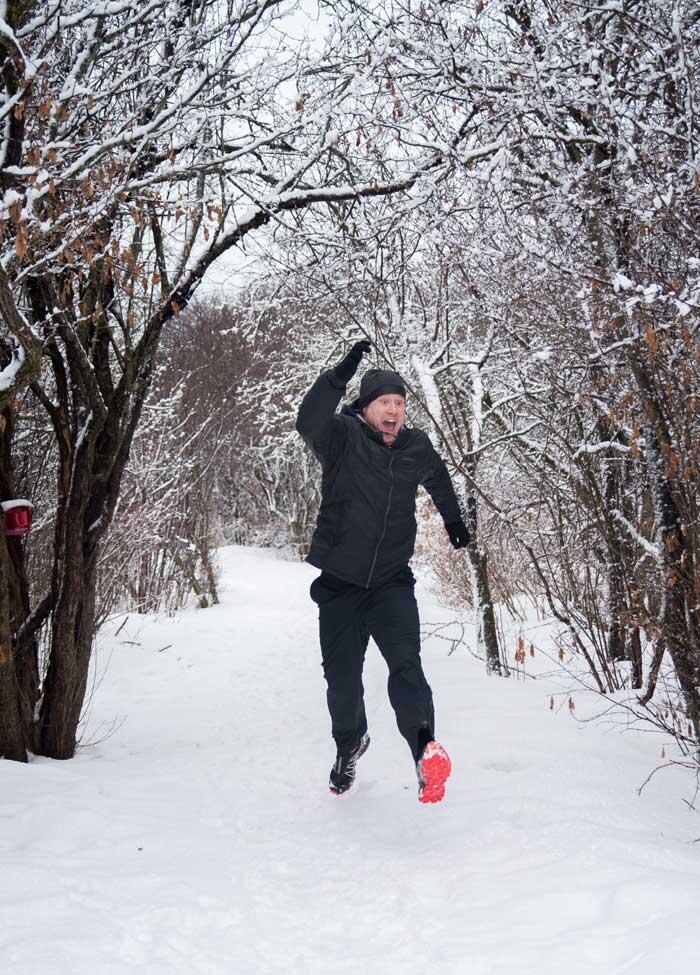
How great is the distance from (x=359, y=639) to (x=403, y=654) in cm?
26

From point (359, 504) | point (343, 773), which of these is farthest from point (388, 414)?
point (343, 773)

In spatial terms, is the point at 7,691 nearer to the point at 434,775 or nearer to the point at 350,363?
the point at 434,775

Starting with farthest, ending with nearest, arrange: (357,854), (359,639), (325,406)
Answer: (359,639) → (325,406) → (357,854)

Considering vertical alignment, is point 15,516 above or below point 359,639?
above

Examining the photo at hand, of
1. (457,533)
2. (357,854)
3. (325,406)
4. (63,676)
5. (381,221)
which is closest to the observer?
(357,854)

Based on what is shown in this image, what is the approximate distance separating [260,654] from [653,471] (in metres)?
5.76

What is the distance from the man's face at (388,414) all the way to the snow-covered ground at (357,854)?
1.51 meters

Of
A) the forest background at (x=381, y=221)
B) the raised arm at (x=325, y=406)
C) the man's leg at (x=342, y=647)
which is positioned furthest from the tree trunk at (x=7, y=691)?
the raised arm at (x=325, y=406)

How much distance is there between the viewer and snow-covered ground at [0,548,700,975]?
6.68 ft

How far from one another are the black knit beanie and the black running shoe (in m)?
1.54

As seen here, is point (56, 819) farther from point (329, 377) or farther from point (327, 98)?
point (327, 98)

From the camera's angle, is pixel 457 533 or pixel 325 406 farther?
pixel 457 533

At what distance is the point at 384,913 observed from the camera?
2.40 metres

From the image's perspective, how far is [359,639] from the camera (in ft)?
11.4
